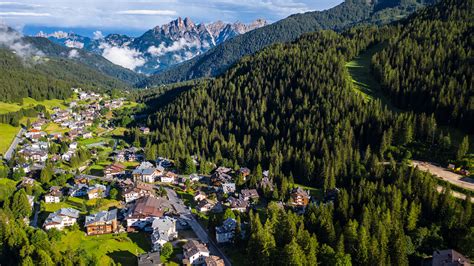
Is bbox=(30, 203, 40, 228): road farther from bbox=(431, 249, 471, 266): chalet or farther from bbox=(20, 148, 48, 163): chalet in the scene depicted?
bbox=(431, 249, 471, 266): chalet

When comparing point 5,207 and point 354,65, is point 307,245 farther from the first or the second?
point 354,65

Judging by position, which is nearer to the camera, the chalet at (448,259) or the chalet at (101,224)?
the chalet at (448,259)

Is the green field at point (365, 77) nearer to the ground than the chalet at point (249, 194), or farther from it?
farther from it

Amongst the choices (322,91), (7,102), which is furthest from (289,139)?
(7,102)

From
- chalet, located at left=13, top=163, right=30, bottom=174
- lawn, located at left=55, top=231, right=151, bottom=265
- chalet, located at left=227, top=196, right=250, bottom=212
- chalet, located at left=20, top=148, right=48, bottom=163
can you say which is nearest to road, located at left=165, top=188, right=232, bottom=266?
chalet, located at left=227, top=196, right=250, bottom=212

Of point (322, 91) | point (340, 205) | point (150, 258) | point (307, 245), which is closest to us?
point (307, 245)

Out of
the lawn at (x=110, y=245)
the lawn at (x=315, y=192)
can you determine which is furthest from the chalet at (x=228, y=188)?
the lawn at (x=110, y=245)

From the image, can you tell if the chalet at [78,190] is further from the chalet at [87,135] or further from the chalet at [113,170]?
the chalet at [87,135]

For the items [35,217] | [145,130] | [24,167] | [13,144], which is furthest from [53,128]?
[35,217]
